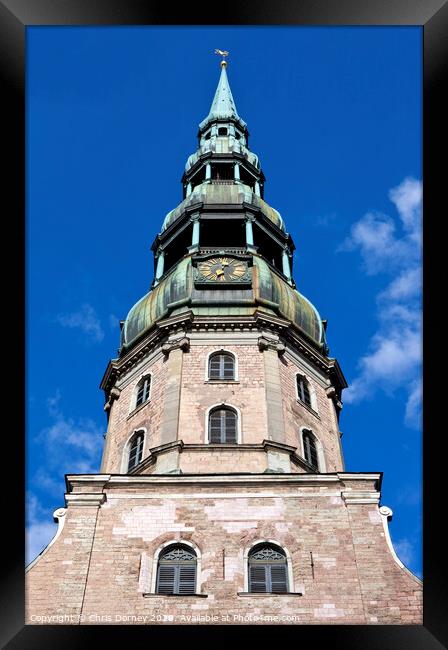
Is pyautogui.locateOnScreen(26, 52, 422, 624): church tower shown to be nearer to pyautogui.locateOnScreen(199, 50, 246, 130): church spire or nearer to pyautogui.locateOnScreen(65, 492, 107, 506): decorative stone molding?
pyautogui.locateOnScreen(65, 492, 107, 506): decorative stone molding

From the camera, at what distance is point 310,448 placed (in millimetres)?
26719

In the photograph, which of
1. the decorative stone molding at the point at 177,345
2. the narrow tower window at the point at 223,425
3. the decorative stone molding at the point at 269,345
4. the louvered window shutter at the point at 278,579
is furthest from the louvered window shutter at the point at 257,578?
the decorative stone molding at the point at 177,345

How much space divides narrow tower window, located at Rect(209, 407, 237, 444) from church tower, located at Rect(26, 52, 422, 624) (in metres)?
0.05

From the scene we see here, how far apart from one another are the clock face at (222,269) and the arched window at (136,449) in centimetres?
662

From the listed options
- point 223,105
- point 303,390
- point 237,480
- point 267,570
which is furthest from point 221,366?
point 223,105

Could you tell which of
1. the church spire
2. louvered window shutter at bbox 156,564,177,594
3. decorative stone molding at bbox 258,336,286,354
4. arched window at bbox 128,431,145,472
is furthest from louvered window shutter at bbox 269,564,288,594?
the church spire

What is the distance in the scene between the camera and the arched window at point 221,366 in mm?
27594

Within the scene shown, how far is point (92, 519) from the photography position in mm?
22000

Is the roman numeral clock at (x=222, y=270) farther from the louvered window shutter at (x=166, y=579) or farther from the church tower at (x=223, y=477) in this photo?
the louvered window shutter at (x=166, y=579)

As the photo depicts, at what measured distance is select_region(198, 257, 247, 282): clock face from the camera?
31.5 metres
